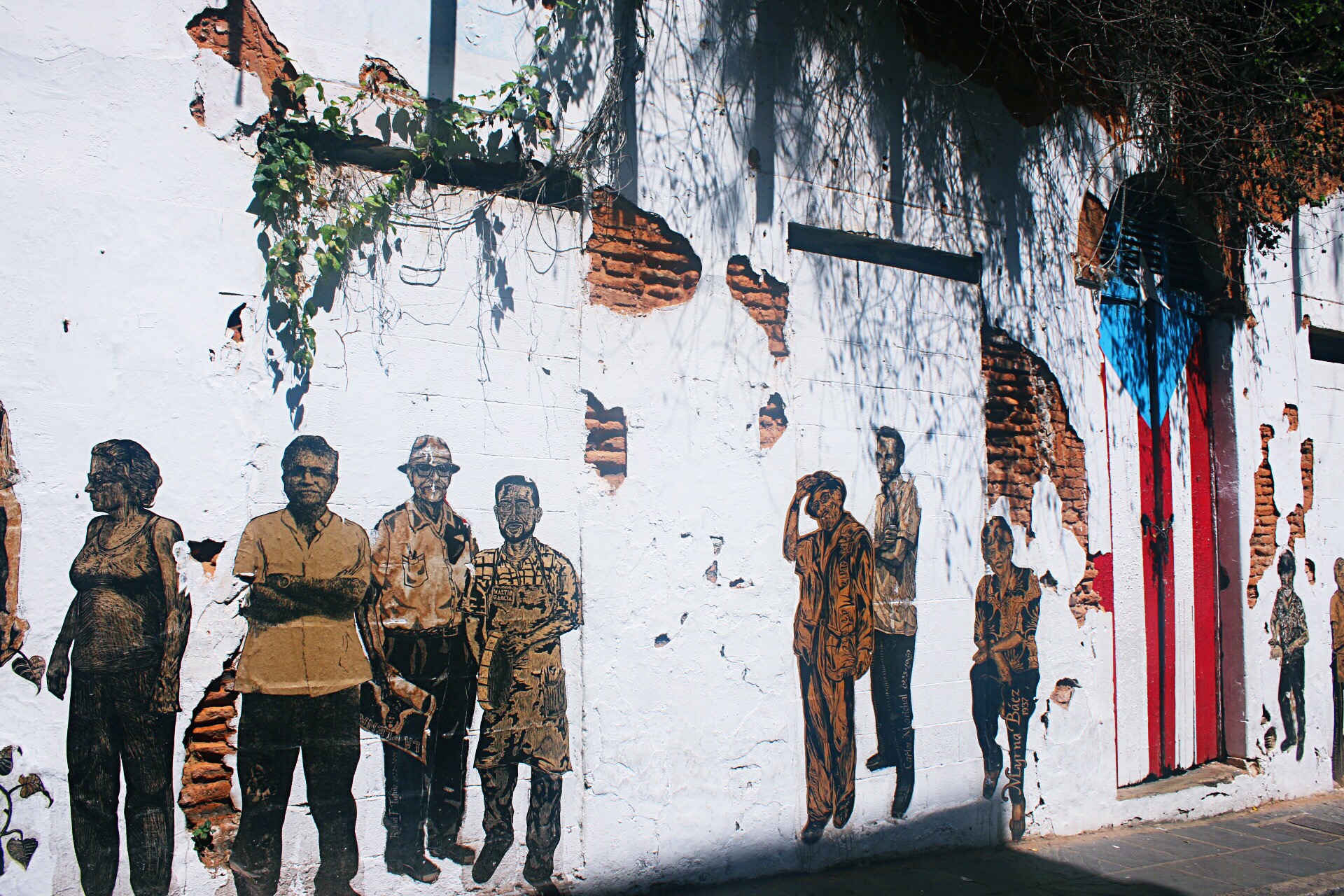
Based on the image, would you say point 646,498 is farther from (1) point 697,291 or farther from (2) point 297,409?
(2) point 297,409

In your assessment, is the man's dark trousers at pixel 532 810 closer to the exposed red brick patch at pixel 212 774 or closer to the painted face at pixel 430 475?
the exposed red brick patch at pixel 212 774

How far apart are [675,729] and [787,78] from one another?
3610 mm

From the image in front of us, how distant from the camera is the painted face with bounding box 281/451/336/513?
11.9 ft

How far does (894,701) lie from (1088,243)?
137 inches

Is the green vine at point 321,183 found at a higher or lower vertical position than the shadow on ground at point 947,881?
higher

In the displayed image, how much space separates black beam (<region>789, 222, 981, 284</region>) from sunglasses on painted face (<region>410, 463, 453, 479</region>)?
230cm

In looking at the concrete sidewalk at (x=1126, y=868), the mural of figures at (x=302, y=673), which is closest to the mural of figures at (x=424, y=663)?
the mural of figures at (x=302, y=673)

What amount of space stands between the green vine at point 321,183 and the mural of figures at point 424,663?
77 cm

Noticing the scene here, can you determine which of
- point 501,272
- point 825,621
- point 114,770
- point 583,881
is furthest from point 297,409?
point 825,621

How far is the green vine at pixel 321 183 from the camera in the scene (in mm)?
3643

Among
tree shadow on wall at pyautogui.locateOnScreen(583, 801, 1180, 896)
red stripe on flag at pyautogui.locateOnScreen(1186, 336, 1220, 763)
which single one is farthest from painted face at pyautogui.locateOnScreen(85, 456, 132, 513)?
red stripe on flag at pyautogui.locateOnScreen(1186, 336, 1220, 763)

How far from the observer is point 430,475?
3.90 meters

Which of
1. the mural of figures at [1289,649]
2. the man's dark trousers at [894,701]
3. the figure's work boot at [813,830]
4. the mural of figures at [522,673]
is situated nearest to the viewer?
the mural of figures at [522,673]

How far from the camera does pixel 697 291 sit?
461 cm
